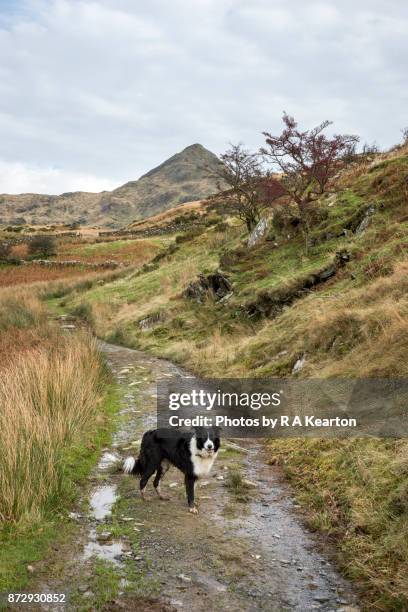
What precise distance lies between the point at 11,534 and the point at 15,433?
1312 mm

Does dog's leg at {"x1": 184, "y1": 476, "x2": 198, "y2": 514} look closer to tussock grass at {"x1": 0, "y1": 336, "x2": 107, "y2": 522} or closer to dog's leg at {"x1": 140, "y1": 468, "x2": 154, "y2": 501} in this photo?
dog's leg at {"x1": 140, "y1": 468, "x2": 154, "y2": 501}

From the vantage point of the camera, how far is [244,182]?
1281 inches

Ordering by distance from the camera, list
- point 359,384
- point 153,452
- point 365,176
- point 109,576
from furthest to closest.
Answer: point 365,176 → point 359,384 → point 153,452 → point 109,576

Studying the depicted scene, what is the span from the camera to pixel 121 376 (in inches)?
651

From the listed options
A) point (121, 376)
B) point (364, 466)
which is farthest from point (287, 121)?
point (364, 466)

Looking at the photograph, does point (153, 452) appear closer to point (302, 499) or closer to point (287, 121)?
point (302, 499)

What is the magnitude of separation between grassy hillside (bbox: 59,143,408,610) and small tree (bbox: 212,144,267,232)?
2.50 meters

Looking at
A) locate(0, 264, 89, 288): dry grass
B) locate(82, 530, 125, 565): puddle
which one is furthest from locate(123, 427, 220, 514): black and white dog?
locate(0, 264, 89, 288): dry grass

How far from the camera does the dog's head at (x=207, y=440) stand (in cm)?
725

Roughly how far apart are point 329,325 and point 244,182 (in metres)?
21.6

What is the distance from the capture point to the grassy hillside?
6414mm

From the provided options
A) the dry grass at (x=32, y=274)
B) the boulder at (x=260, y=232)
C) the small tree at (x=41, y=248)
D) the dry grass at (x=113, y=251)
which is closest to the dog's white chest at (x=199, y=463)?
the boulder at (x=260, y=232)

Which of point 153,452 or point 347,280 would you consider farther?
point 347,280

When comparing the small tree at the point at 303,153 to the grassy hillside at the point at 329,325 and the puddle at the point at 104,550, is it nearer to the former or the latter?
the grassy hillside at the point at 329,325
